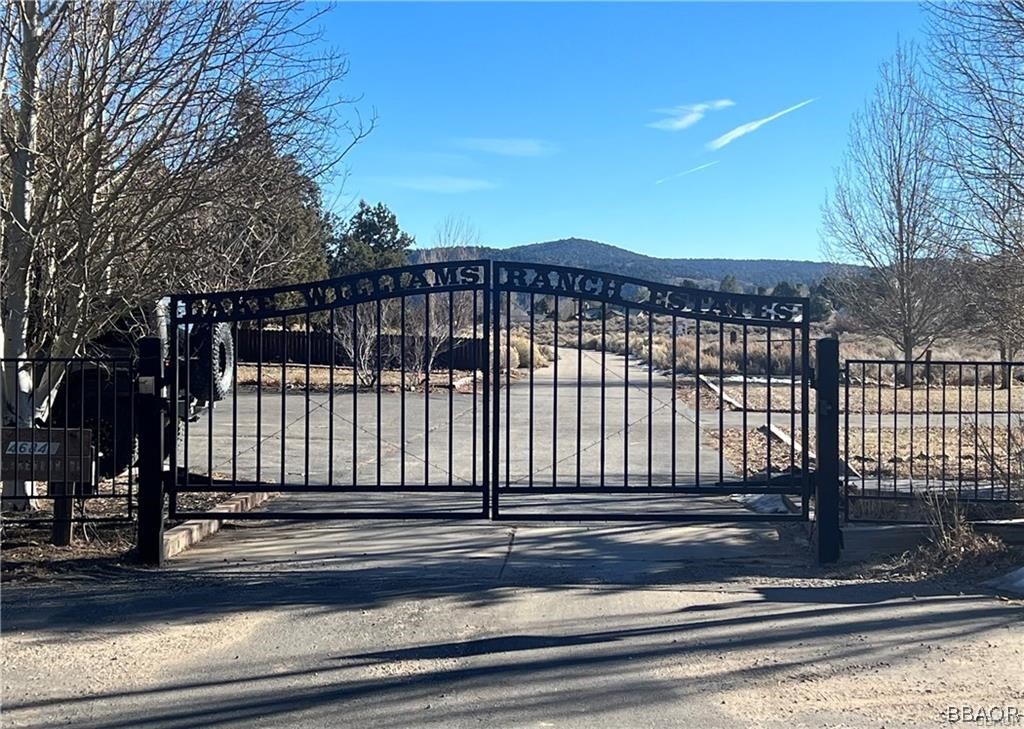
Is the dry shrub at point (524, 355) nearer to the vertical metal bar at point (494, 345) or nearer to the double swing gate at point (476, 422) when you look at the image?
the double swing gate at point (476, 422)

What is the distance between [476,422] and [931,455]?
6.61 meters

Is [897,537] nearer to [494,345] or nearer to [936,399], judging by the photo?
[494,345]

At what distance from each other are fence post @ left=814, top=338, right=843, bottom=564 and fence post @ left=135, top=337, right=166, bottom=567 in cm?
489

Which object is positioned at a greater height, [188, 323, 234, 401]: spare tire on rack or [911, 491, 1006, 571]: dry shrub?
[188, 323, 234, 401]: spare tire on rack

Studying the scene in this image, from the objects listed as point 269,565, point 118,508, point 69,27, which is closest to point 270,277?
point 118,508

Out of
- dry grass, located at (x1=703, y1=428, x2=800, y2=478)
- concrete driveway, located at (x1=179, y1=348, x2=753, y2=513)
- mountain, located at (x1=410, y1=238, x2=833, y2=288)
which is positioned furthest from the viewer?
mountain, located at (x1=410, y1=238, x2=833, y2=288)

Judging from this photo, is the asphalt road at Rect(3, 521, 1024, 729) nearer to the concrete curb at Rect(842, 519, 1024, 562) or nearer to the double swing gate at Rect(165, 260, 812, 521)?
the concrete curb at Rect(842, 519, 1024, 562)

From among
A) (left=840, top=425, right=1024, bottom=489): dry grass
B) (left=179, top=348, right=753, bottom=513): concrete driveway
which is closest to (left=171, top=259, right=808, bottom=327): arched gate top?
(left=179, top=348, right=753, bottom=513): concrete driveway

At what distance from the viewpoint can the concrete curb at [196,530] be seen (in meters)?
7.99

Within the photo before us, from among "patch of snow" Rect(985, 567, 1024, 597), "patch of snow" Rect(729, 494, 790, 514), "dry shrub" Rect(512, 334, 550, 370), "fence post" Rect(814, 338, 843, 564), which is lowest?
"patch of snow" Rect(985, 567, 1024, 597)

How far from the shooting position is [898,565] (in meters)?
7.61
